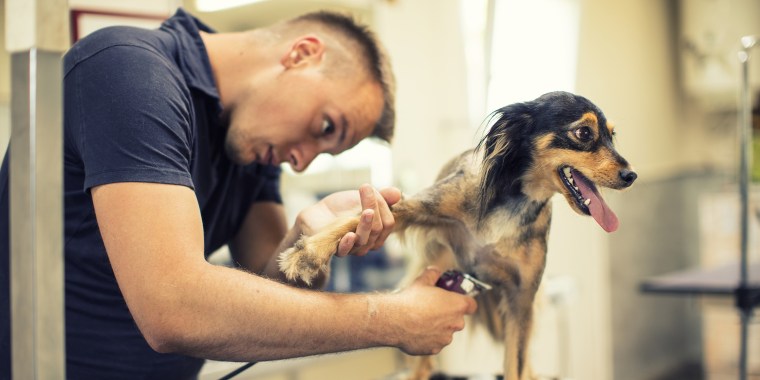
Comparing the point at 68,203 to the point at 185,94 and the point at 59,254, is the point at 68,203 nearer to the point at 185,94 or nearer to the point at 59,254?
the point at 185,94

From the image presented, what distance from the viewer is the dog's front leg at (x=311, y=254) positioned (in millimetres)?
844

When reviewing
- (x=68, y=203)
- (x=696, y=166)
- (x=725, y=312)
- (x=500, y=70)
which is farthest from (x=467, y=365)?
(x=696, y=166)

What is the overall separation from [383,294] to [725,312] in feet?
10.7

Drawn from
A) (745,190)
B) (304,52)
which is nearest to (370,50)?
(304,52)

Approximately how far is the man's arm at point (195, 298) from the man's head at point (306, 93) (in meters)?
0.29

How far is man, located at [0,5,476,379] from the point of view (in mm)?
794

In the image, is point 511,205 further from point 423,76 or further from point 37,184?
point 423,76

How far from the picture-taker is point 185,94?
953 mm

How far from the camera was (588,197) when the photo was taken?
0.71 meters

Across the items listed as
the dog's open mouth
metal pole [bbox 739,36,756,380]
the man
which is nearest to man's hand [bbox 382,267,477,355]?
the man

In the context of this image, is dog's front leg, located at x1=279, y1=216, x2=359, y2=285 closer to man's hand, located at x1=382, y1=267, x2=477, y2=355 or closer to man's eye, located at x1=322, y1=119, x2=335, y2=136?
man's hand, located at x1=382, y1=267, x2=477, y2=355

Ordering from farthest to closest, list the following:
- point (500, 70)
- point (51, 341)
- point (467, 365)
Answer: point (467, 365) < point (500, 70) < point (51, 341)

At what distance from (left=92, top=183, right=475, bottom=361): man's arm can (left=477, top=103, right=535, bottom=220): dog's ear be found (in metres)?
0.20

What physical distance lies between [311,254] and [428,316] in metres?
0.17
